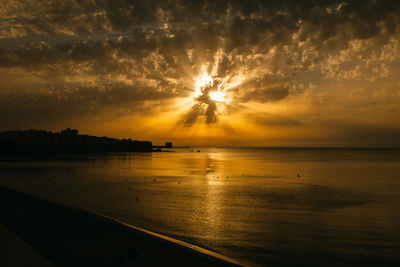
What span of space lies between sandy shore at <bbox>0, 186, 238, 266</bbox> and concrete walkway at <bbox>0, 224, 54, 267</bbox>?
14 cm

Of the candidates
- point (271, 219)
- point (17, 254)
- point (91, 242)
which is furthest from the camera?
point (271, 219)

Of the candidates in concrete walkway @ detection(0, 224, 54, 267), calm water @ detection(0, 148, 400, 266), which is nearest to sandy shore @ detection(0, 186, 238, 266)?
concrete walkway @ detection(0, 224, 54, 267)

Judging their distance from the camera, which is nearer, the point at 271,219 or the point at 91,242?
the point at 91,242

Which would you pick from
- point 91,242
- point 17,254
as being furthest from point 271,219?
point 17,254

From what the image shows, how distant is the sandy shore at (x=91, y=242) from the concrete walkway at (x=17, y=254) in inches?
5.6

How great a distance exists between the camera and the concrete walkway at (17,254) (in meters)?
8.91

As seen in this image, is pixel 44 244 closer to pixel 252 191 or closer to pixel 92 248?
pixel 92 248

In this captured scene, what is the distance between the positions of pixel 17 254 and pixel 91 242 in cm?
249

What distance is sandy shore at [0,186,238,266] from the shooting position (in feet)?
31.7

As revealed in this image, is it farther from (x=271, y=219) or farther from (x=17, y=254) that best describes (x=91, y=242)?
(x=271, y=219)

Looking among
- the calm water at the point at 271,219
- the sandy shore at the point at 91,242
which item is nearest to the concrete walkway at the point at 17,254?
the sandy shore at the point at 91,242

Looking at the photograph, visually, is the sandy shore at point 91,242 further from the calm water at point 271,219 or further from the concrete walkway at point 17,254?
the calm water at point 271,219

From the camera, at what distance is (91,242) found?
449 inches

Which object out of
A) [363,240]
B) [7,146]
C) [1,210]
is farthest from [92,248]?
[7,146]
